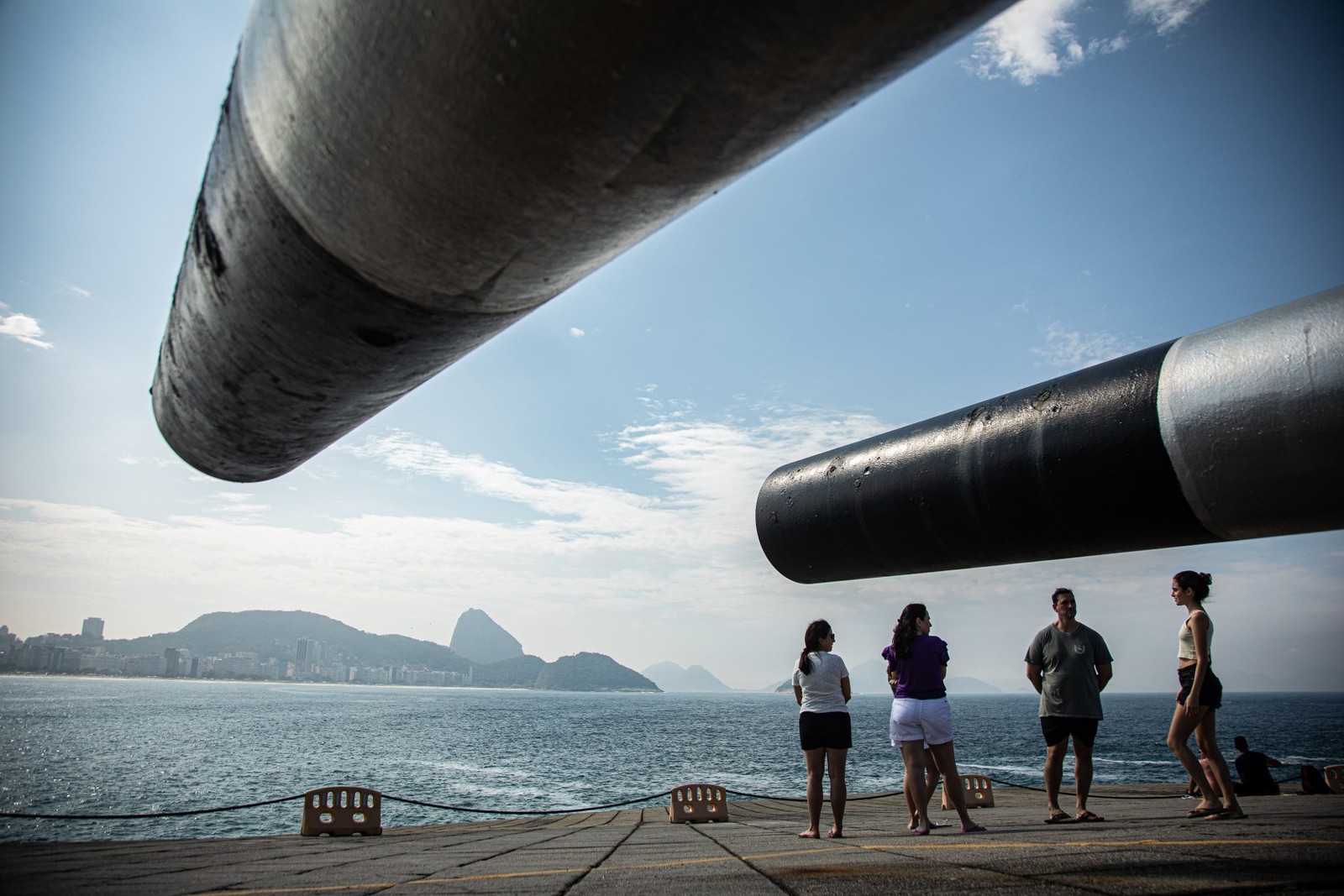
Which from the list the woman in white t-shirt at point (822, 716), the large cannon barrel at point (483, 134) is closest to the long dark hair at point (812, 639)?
the woman in white t-shirt at point (822, 716)

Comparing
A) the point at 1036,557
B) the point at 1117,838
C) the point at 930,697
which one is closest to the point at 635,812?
the point at 930,697

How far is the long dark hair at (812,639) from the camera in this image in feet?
18.0

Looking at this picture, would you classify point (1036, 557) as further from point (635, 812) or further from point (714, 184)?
point (635, 812)

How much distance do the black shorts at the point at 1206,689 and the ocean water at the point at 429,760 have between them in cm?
744

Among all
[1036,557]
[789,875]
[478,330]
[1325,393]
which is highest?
[478,330]

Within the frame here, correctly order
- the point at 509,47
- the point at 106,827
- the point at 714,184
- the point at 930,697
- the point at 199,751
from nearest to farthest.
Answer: the point at 509,47 < the point at 714,184 < the point at 930,697 < the point at 106,827 < the point at 199,751

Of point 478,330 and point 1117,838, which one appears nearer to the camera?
point 478,330

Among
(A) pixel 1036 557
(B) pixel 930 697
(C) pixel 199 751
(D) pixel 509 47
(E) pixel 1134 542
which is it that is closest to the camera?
(D) pixel 509 47

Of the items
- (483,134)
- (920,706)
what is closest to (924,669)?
(920,706)

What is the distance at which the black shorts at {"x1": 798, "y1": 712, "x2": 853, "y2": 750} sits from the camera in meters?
5.25

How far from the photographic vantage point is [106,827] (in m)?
29.5

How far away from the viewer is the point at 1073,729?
5.12m

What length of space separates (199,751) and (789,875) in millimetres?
68419

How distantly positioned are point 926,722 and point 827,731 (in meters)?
0.67
